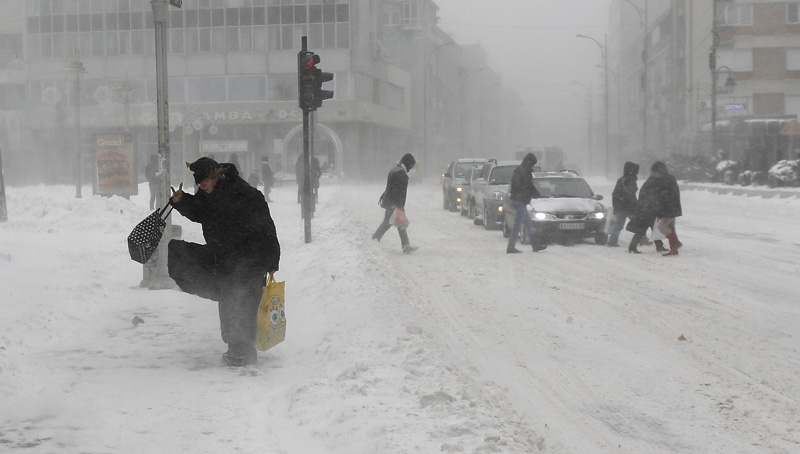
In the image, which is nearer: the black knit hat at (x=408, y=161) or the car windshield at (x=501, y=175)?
the black knit hat at (x=408, y=161)

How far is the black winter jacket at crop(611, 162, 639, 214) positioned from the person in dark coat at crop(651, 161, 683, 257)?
890mm

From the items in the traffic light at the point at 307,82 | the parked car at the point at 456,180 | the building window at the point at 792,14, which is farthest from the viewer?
the building window at the point at 792,14

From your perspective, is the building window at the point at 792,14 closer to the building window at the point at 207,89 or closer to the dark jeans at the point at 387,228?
the building window at the point at 207,89

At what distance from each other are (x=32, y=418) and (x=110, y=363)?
1.64 metres

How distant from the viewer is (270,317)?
22.6 feet

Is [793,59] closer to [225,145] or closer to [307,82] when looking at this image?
Result: [225,145]

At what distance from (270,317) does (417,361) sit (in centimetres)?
113

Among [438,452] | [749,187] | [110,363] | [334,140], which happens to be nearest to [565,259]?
[110,363]

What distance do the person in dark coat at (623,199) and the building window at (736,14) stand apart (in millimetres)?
52393

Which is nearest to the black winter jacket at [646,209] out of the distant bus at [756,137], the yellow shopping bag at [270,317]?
the yellow shopping bag at [270,317]

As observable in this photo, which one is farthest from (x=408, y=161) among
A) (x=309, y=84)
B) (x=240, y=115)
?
(x=240, y=115)

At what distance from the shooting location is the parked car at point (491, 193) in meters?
21.4

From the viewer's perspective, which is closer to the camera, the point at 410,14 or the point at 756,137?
the point at 756,137

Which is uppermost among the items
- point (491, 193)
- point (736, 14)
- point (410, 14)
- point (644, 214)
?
point (410, 14)
